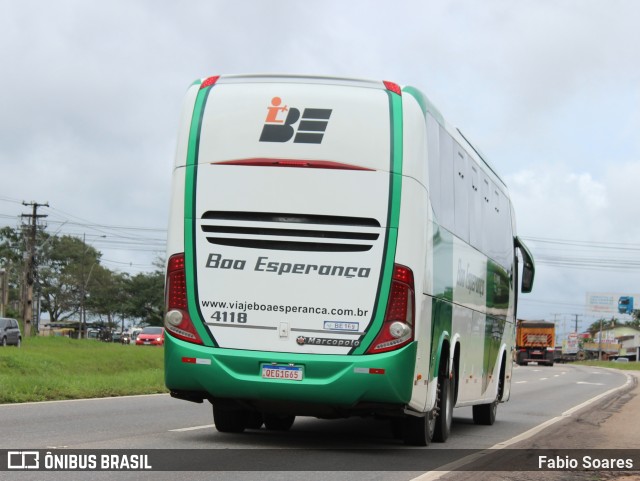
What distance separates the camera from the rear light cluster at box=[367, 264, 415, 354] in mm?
11289

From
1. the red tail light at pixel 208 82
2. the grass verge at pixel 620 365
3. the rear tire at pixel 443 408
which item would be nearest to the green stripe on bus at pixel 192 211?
the red tail light at pixel 208 82

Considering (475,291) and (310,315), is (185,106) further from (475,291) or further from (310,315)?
(475,291)

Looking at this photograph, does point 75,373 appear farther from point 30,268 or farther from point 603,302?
point 603,302

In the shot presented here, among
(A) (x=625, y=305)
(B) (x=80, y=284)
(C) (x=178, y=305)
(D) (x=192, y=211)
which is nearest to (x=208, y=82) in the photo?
(D) (x=192, y=211)

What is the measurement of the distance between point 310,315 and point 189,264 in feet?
4.56

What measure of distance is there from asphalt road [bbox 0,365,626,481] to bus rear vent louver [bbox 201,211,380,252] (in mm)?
2131

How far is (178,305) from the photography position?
38.3 ft

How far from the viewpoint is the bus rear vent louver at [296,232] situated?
1149 cm

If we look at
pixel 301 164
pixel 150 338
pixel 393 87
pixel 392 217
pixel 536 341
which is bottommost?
pixel 150 338

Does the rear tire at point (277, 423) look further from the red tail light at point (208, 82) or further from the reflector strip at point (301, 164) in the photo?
the red tail light at point (208, 82)

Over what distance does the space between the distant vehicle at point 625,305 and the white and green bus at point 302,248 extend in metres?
127

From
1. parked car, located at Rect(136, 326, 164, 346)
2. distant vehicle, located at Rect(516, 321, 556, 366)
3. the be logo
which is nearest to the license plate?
the be logo

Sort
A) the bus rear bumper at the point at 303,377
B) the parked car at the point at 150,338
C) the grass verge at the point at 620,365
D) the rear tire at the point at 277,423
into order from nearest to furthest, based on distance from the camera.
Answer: the bus rear bumper at the point at 303,377 → the rear tire at the point at 277,423 → the parked car at the point at 150,338 → the grass verge at the point at 620,365

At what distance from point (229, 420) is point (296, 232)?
3.15m
